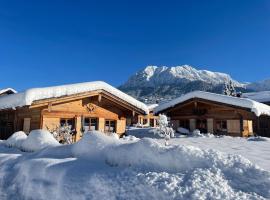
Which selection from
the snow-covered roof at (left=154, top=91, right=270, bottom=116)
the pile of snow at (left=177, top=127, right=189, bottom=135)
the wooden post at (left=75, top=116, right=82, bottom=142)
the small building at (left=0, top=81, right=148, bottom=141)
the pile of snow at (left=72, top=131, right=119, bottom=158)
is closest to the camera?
the pile of snow at (left=72, top=131, right=119, bottom=158)

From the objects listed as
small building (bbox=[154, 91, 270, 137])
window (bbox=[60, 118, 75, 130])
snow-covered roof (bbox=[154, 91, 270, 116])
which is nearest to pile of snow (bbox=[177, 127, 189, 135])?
small building (bbox=[154, 91, 270, 137])

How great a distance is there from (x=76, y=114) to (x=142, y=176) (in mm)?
12115

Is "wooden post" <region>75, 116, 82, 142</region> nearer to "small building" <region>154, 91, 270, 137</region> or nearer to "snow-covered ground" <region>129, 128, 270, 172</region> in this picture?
"snow-covered ground" <region>129, 128, 270, 172</region>

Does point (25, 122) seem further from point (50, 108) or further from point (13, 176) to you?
point (13, 176)

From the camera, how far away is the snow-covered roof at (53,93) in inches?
481

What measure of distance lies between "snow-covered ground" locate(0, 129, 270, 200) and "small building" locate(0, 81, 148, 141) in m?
7.70

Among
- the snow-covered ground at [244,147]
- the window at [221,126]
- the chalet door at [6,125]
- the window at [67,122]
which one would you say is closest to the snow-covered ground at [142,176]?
the snow-covered ground at [244,147]

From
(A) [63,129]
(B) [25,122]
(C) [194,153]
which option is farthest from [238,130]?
(C) [194,153]

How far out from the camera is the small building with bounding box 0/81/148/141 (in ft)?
43.3

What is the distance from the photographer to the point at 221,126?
73.6 ft

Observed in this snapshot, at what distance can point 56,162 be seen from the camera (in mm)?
5125

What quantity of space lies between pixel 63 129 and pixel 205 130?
13898mm

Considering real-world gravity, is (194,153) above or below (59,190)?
above

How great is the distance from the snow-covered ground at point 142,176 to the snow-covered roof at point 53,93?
721 centimetres
